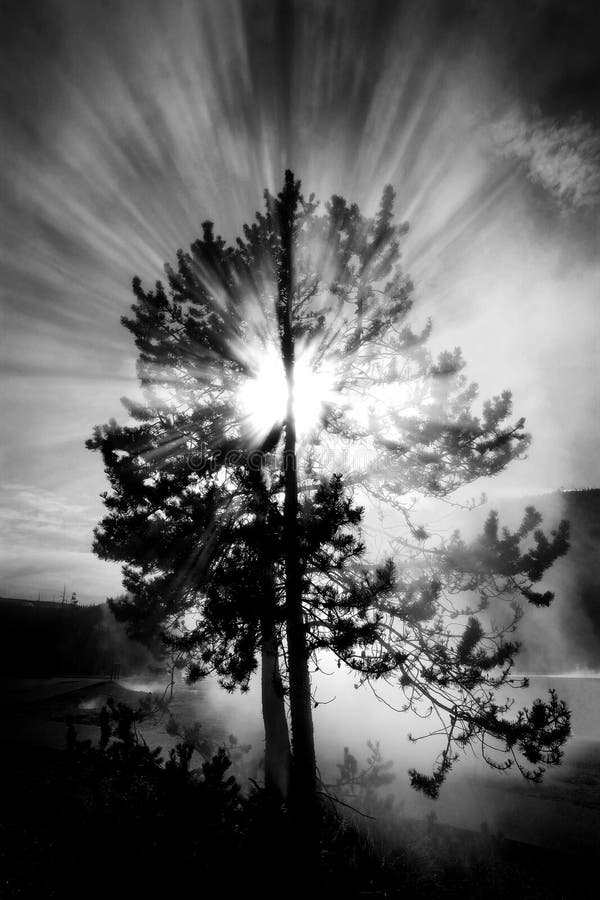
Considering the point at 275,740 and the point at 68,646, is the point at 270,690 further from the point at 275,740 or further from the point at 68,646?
the point at 68,646

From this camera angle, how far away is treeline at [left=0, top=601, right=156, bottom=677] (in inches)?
1628

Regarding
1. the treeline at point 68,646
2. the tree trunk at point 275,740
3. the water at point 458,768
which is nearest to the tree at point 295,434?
the tree trunk at point 275,740

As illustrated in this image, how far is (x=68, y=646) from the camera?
1689 inches

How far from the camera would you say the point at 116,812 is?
494 cm

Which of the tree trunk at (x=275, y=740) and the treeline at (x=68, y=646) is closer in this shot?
the tree trunk at (x=275, y=740)

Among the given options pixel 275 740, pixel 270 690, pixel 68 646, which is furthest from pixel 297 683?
pixel 68 646

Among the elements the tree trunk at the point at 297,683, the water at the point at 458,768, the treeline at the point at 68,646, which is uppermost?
the tree trunk at the point at 297,683

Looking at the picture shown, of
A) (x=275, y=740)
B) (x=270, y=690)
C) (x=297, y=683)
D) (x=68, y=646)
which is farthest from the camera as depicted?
(x=68, y=646)

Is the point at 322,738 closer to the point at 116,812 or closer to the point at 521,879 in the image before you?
the point at 521,879

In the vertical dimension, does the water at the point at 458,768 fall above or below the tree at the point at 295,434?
below

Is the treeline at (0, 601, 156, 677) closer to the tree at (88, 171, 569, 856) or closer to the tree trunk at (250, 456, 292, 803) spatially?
the tree trunk at (250, 456, 292, 803)

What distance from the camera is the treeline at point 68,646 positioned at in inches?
1628

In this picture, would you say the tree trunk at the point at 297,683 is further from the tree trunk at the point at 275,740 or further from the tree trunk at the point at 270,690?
the tree trunk at the point at 275,740

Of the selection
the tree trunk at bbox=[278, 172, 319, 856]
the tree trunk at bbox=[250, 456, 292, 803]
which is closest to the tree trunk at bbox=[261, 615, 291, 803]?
the tree trunk at bbox=[250, 456, 292, 803]
